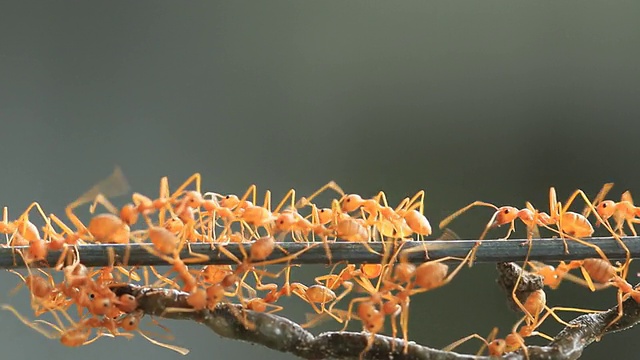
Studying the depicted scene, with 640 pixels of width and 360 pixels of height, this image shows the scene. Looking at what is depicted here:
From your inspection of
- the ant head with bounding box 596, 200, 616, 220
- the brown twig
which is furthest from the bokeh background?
the brown twig

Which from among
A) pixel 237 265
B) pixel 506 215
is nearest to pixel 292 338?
pixel 237 265

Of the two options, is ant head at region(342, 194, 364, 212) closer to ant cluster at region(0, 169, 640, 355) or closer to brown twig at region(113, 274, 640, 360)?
ant cluster at region(0, 169, 640, 355)

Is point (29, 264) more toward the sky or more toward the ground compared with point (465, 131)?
more toward the sky

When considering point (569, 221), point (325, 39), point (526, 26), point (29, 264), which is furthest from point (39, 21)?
point (569, 221)

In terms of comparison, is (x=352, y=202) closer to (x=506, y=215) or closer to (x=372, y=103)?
(x=506, y=215)

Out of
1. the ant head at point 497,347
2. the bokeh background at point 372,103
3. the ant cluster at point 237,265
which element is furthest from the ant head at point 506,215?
the bokeh background at point 372,103

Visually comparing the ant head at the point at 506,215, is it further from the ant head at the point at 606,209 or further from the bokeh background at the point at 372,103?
the bokeh background at the point at 372,103

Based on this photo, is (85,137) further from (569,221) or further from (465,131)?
(569,221)
